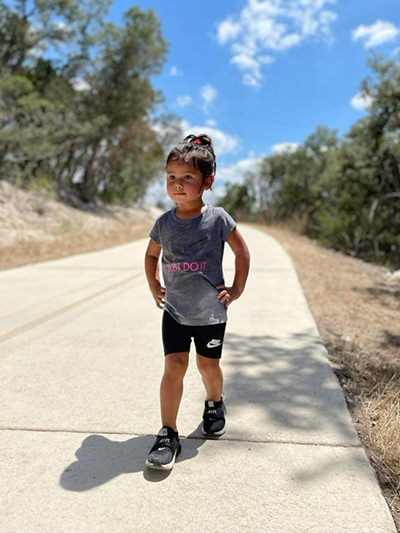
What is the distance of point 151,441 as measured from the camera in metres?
2.47

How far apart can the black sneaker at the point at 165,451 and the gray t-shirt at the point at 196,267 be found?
0.54 meters

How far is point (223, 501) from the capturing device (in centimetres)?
193

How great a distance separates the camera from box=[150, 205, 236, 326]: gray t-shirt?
2.36 meters

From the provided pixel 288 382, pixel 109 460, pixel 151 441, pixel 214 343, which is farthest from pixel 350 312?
pixel 109 460

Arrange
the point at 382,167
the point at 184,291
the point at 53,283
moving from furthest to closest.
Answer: the point at 382,167 < the point at 53,283 < the point at 184,291

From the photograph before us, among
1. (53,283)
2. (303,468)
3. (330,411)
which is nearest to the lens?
(303,468)

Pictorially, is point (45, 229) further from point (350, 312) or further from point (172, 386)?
point (172, 386)

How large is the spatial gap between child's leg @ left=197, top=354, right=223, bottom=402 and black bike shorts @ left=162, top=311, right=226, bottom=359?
0.05m

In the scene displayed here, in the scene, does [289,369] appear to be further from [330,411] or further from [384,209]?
[384,209]

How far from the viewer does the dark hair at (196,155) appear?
2.28m

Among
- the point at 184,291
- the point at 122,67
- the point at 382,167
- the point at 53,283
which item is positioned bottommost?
the point at 53,283

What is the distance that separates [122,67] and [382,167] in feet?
→ 39.7

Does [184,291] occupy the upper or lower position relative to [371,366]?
upper

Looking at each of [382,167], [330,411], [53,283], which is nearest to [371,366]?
[330,411]
